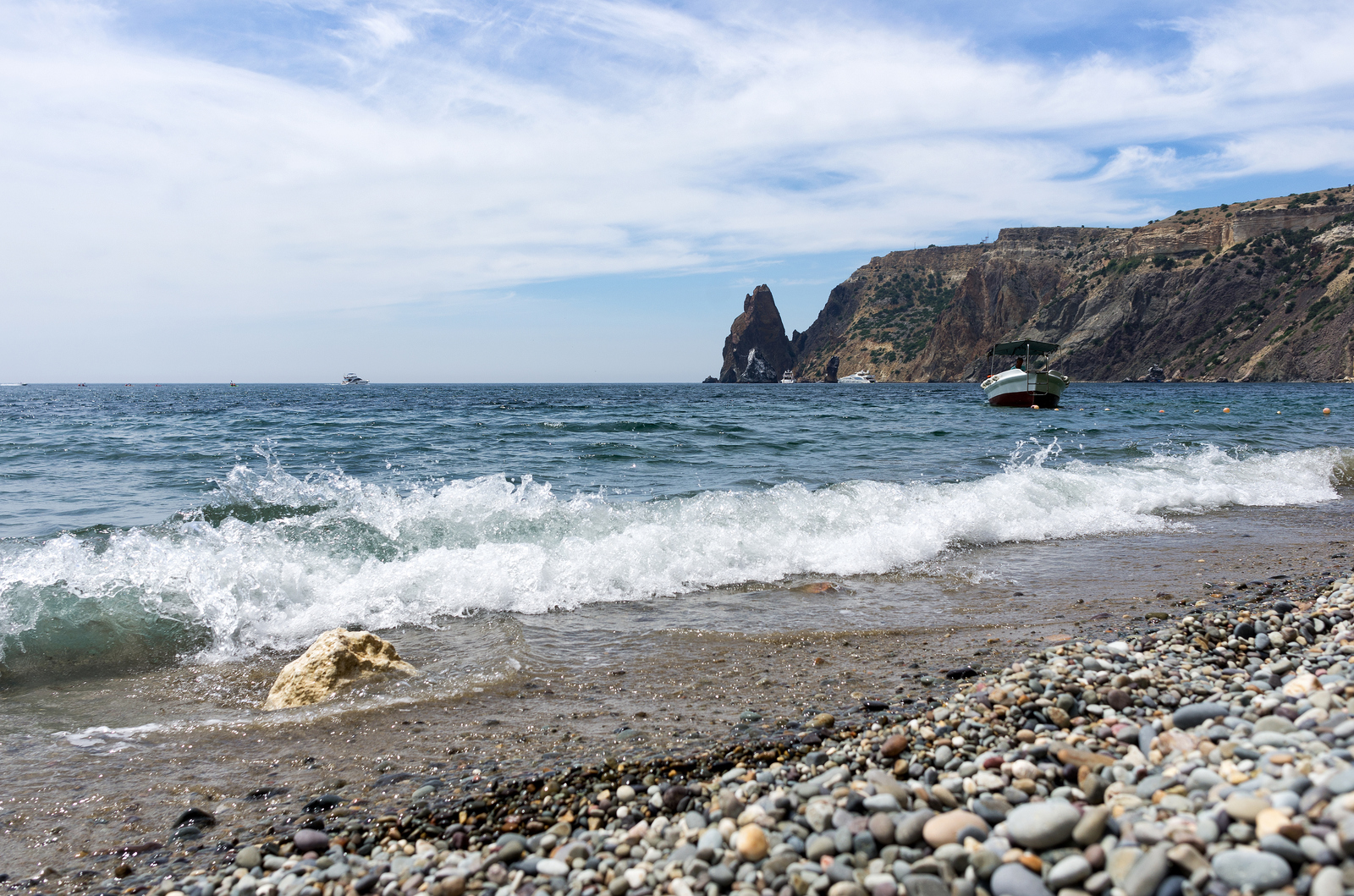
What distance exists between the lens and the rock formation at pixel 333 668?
4.80 m

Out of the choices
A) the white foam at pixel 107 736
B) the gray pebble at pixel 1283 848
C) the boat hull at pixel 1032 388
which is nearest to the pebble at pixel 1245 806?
the gray pebble at pixel 1283 848

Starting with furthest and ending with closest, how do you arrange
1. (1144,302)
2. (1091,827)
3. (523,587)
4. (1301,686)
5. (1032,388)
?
(1144,302) < (1032,388) < (523,587) < (1301,686) < (1091,827)

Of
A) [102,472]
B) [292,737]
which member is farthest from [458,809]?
[102,472]

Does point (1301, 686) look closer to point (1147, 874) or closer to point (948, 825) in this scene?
point (1147, 874)

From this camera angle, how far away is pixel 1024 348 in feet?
135

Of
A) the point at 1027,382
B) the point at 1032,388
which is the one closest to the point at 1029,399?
the point at 1032,388

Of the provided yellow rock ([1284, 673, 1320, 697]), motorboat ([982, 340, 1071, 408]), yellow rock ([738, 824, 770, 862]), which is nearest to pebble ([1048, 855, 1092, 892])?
yellow rock ([738, 824, 770, 862])

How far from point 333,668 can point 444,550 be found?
2907 millimetres

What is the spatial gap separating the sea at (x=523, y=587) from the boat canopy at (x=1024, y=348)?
25259 millimetres

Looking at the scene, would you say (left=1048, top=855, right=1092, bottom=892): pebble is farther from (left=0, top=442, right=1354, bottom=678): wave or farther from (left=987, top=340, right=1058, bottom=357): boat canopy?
(left=987, top=340, right=1058, bottom=357): boat canopy

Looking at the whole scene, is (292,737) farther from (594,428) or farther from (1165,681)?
(594,428)

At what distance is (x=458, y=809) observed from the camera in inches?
131

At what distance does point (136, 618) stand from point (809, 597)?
5.94 m

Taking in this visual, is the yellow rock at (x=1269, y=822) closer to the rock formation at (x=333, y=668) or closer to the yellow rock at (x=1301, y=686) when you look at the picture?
the yellow rock at (x=1301, y=686)
